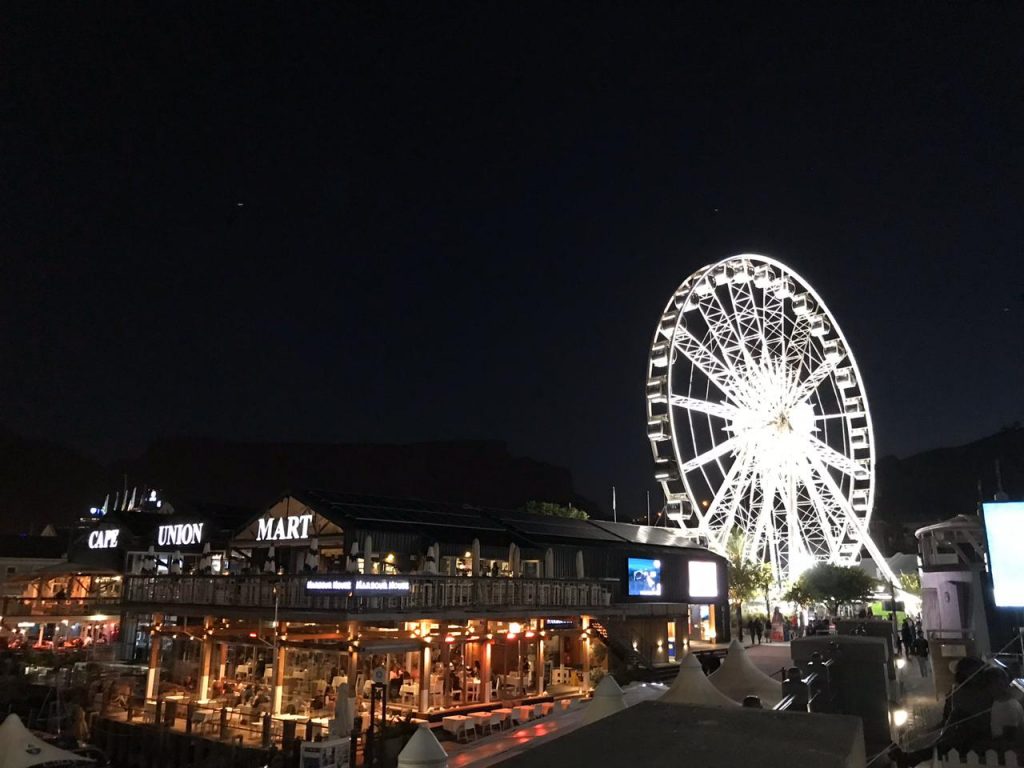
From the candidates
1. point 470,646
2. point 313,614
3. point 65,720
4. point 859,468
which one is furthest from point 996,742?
point 859,468

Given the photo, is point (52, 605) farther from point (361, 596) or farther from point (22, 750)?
point (361, 596)

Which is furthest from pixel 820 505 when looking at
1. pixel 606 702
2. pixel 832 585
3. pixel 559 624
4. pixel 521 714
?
pixel 606 702

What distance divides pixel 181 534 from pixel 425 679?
772 inches

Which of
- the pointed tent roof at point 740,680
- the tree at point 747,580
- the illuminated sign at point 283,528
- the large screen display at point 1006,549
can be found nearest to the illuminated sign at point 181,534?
the illuminated sign at point 283,528

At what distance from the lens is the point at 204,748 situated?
70.3ft

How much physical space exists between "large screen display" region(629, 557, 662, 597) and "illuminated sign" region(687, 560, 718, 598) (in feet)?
11.8

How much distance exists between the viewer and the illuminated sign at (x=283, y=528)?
27.8 m

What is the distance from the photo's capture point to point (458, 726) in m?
20.9

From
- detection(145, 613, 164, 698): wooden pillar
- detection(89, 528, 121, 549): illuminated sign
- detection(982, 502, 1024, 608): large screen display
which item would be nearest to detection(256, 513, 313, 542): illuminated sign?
detection(145, 613, 164, 698): wooden pillar

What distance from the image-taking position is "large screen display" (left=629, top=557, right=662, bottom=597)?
125 ft

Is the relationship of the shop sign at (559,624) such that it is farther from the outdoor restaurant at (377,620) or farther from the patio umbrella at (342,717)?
the patio umbrella at (342,717)

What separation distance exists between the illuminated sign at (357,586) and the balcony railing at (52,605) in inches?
655

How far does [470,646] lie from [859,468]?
2289 centimetres

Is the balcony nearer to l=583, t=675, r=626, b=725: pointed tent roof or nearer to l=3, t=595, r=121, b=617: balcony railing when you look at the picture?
l=3, t=595, r=121, b=617: balcony railing
